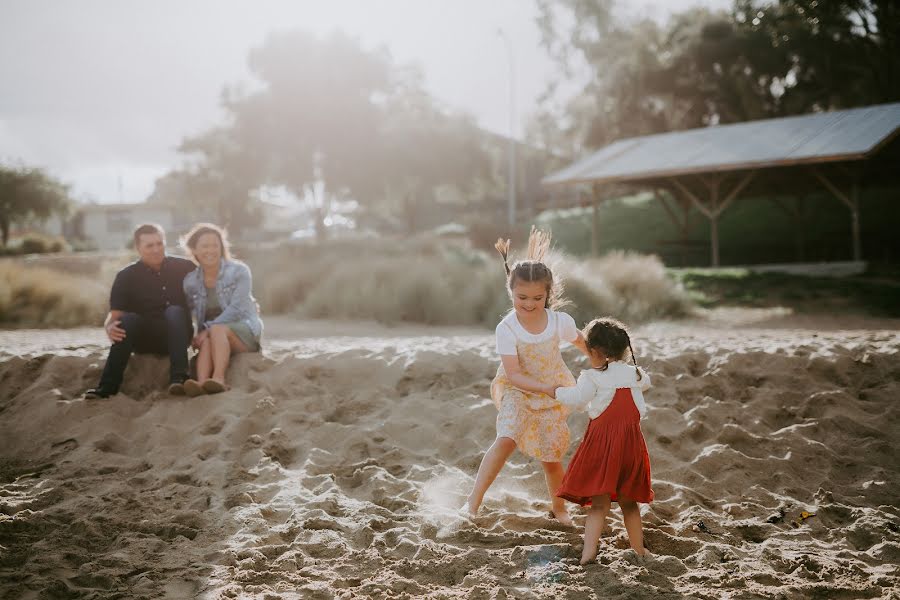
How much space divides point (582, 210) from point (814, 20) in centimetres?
1007

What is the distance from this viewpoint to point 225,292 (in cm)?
598

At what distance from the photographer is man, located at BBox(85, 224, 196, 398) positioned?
5633 millimetres

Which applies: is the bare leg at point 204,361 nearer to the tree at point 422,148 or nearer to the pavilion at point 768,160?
the pavilion at point 768,160

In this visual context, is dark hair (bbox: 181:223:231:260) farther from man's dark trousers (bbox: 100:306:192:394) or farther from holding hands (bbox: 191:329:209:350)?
holding hands (bbox: 191:329:209:350)

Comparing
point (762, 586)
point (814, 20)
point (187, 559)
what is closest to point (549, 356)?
point (762, 586)

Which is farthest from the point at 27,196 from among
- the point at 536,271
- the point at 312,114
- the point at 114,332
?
the point at 536,271

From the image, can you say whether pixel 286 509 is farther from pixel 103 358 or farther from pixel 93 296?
pixel 93 296

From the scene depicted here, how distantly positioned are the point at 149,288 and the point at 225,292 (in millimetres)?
591

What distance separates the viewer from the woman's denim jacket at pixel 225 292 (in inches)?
234

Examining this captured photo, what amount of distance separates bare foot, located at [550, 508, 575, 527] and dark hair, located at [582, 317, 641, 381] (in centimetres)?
95

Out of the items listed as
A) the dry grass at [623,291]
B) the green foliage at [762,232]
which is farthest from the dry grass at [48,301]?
the green foliage at [762,232]

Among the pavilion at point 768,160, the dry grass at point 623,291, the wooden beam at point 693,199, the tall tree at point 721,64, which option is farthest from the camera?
the tall tree at point 721,64

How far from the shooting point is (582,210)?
27578 millimetres

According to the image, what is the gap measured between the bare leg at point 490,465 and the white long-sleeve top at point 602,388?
1.62ft
